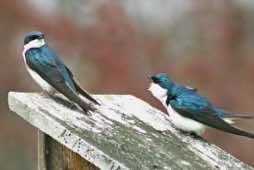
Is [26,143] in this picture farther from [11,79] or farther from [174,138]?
[174,138]

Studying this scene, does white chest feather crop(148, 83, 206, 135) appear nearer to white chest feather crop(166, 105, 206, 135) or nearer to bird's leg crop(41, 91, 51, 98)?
white chest feather crop(166, 105, 206, 135)

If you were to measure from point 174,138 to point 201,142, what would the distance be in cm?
12

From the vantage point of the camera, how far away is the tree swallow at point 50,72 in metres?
3.35

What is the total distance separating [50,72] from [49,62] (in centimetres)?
5

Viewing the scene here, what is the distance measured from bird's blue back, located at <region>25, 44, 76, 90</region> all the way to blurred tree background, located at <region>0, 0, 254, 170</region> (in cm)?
443

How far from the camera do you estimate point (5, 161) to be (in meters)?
8.74

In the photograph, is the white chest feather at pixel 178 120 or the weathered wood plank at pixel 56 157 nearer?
the weathered wood plank at pixel 56 157

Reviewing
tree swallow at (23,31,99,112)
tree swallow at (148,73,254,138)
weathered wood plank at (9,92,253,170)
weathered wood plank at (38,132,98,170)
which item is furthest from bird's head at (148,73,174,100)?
weathered wood plank at (38,132,98,170)

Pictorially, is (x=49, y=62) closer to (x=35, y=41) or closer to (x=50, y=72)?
(x=50, y=72)

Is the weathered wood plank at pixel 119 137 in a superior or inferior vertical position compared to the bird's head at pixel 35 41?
inferior

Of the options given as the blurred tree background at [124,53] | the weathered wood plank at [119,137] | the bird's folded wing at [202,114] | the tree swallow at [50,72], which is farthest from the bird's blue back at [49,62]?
the blurred tree background at [124,53]

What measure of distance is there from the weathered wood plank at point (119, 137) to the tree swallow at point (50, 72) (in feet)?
0.23

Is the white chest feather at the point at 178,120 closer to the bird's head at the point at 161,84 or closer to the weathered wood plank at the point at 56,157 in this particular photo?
the bird's head at the point at 161,84

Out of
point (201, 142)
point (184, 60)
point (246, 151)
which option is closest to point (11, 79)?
point (184, 60)
